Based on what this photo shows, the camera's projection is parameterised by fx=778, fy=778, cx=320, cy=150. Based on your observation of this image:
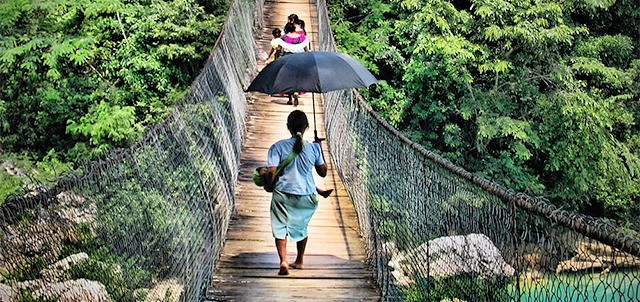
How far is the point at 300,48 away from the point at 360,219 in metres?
3.17

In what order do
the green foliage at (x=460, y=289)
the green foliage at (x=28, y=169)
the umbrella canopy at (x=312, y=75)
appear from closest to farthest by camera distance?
1. the green foliage at (x=460, y=289)
2. the umbrella canopy at (x=312, y=75)
3. the green foliage at (x=28, y=169)

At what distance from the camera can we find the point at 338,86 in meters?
4.49

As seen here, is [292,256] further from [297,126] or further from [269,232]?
[297,126]

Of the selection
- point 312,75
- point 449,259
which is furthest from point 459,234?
point 312,75

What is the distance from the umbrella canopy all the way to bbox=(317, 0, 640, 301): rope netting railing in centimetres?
29

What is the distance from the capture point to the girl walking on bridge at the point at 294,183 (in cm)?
418

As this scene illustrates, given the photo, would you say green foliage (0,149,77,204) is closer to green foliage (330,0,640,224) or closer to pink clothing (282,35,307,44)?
pink clothing (282,35,307,44)

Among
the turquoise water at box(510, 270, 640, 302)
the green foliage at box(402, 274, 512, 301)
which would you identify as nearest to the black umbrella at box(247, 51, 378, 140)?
the green foliage at box(402, 274, 512, 301)

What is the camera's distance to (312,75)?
456cm

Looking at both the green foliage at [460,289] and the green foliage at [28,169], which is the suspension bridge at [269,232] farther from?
the green foliage at [28,169]

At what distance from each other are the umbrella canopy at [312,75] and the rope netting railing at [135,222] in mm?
486

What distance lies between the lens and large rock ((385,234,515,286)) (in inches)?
107

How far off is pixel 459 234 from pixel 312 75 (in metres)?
1.76

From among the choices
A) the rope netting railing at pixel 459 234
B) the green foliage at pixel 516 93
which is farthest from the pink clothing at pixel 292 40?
the green foliage at pixel 516 93
